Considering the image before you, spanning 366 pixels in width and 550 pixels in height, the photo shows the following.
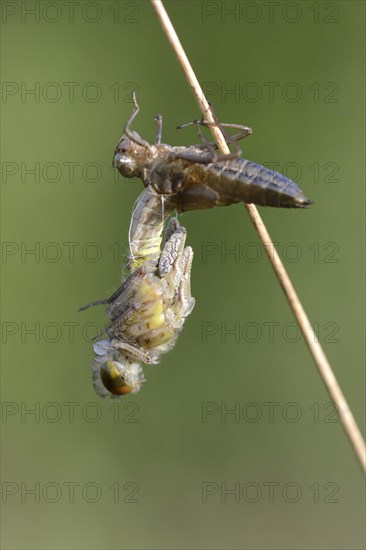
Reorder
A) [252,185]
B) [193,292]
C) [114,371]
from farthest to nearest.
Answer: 1. [193,292]
2. [114,371]
3. [252,185]

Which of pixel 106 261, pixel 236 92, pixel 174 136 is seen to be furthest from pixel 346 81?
pixel 106 261

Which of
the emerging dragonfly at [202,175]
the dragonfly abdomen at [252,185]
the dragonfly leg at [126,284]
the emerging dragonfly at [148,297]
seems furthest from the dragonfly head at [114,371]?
the dragonfly abdomen at [252,185]

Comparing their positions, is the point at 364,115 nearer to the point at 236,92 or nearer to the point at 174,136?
the point at 236,92

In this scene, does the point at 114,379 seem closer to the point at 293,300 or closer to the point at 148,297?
the point at 148,297

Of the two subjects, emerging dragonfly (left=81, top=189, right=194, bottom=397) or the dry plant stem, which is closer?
the dry plant stem

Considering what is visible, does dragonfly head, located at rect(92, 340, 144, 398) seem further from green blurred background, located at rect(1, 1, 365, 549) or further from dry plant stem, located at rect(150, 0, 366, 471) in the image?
green blurred background, located at rect(1, 1, 365, 549)

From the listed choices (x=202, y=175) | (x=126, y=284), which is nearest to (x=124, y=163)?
(x=202, y=175)

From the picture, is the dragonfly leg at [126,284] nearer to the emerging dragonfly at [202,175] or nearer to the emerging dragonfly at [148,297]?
the emerging dragonfly at [148,297]

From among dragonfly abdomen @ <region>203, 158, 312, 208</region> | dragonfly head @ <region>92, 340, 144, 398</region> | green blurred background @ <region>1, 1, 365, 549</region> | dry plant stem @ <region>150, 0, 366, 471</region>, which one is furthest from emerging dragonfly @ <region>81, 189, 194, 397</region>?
green blurred background @ <region>1, 1, 365, 549</region>
